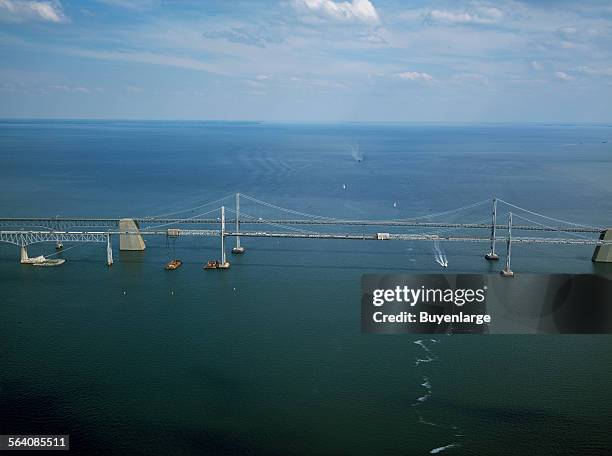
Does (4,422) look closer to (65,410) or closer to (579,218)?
(65,410)

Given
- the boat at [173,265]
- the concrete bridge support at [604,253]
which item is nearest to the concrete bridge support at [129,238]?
the boat at [173,265]

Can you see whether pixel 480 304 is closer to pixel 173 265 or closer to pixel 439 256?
pixel 173 265

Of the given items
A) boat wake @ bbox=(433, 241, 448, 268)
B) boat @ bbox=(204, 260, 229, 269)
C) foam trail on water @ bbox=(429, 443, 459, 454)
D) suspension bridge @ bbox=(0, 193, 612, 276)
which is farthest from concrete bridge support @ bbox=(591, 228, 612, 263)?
foam trail on water @ bbox=(429, 443, 459, 454)

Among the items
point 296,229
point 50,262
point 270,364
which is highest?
point 296,229

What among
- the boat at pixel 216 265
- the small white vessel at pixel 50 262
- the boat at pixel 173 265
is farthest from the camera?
the small white vessel at pixel 50 262

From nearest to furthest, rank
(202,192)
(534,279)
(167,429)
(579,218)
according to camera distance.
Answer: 1. (534,279)
2. (167,429)
3. (579,218)
4. (202,192)

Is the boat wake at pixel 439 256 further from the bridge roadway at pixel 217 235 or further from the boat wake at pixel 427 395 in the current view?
the boat wake at pixel 427 395

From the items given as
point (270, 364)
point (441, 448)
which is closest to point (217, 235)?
point (270, 364)

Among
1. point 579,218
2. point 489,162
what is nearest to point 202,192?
point 579,218
